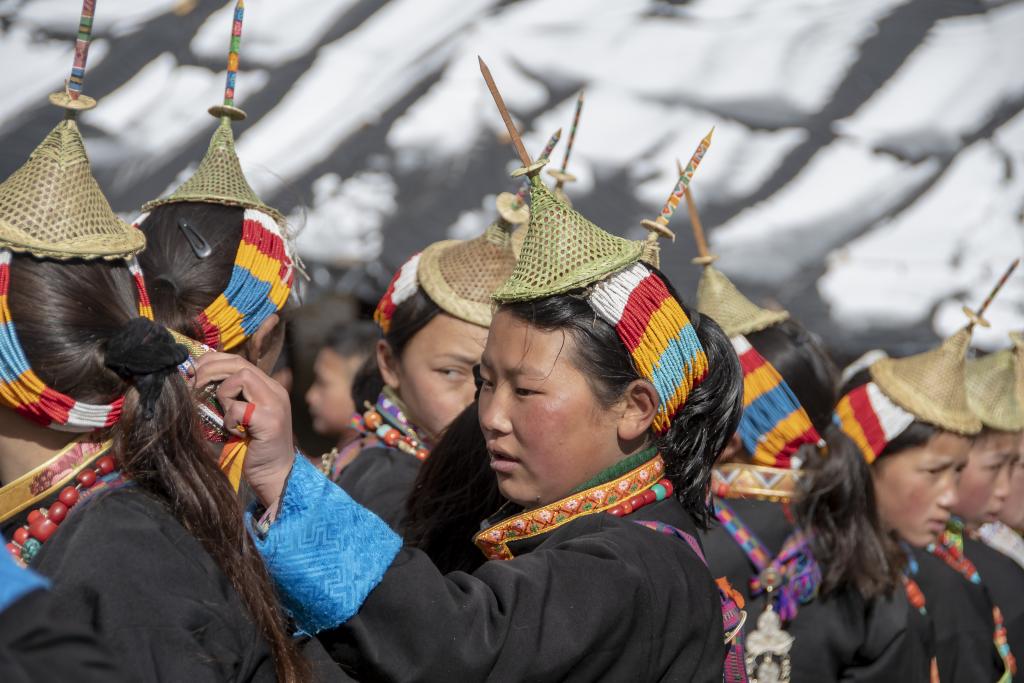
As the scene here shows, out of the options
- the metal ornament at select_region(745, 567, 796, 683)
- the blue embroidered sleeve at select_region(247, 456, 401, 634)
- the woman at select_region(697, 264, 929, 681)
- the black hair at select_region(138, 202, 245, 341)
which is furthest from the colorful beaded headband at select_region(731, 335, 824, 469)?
the blue embroidered sleeve at select_region(247, 456, 401, 634)

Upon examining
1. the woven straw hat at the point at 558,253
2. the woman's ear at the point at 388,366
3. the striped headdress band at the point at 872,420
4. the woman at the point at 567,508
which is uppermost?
the woven straw hat at the point at 558,253

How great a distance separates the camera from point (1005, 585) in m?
4.81

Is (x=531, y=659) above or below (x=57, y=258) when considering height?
below

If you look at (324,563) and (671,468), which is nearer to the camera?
(324,563)

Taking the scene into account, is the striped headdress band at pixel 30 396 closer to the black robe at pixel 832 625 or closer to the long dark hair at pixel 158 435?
the long dark hair at pixel 158 435

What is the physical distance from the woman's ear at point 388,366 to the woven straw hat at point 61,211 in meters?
1.52

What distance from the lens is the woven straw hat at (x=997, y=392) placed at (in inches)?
181

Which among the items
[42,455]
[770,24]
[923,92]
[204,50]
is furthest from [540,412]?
[923,92]

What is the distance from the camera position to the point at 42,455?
1942mm

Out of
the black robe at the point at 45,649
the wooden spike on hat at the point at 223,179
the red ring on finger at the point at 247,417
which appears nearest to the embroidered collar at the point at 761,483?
A: the wooden spike on hat at the point at 223,179

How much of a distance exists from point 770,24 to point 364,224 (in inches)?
97.9

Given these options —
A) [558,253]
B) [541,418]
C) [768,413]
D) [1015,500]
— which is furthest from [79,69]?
[1015,500]

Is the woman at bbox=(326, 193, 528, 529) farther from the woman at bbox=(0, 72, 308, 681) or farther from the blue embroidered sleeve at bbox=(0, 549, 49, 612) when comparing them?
the blue embroidered sleeve at bbox=(0, 549, 49, 612)

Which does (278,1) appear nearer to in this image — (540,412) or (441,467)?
(441,467)
